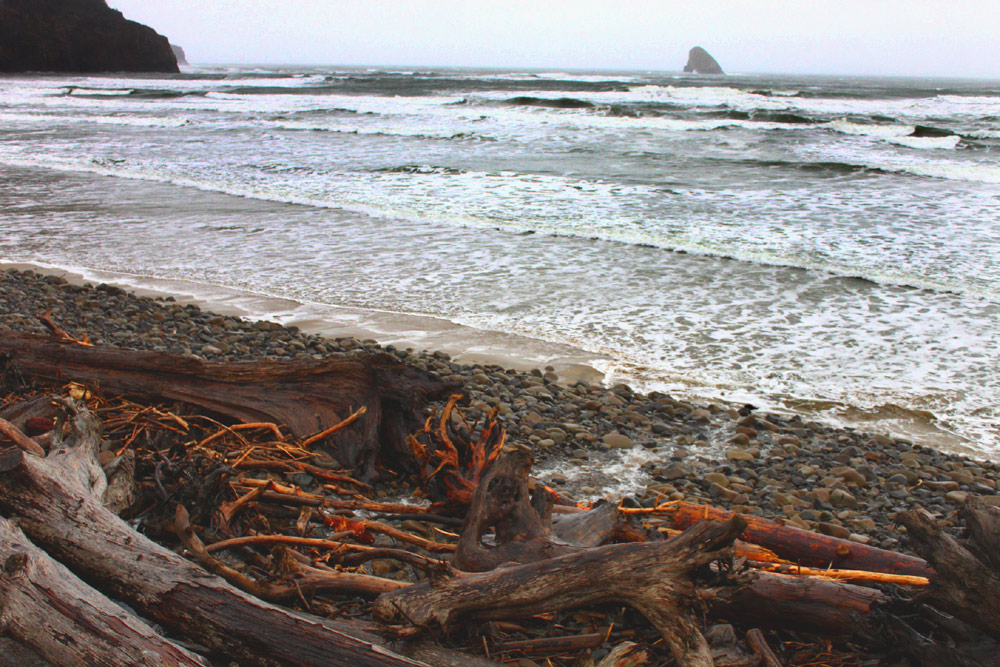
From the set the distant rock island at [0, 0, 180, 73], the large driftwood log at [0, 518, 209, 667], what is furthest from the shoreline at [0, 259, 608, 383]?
the distant rock island at [0, 0, 180, 73]

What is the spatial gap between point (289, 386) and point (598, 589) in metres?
2.12

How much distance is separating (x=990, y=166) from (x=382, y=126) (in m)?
18.9

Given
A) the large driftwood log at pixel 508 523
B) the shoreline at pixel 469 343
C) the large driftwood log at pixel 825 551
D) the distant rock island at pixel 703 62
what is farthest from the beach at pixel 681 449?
the distant rock island at pixel 703 62

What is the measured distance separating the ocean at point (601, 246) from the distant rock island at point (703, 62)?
155392 mm

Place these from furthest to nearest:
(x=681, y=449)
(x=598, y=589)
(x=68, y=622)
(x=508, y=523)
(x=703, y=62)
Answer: (x=703, y=62) < (x=681, y=449) < (x=508, y=523) < (x=598, y=589) < (x=68, y=622)

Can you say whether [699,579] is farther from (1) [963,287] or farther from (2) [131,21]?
(2) [131,21]

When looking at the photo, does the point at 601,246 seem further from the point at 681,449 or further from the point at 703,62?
the point at 703,62

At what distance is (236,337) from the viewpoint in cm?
596

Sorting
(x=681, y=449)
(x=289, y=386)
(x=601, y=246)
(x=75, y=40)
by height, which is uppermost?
(x=75, y=40)

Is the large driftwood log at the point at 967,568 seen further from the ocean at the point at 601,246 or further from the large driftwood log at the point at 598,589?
the ocean at the point at 601,246

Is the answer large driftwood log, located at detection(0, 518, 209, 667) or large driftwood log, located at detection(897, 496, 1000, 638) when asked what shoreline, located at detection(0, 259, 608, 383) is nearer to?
large driftwood log, located at detection(897, 496, 1000, 638)

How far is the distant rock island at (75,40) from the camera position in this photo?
2591 inches

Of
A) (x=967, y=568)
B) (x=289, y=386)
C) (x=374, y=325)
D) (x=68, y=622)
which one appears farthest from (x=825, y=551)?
(x=374, y=325)

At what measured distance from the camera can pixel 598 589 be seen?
193cm
